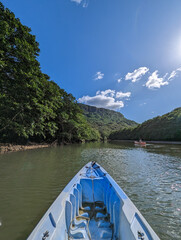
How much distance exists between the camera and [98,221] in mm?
2711

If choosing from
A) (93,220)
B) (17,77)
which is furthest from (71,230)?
(17,77)

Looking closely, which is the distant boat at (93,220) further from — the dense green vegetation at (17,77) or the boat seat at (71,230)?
the dense green vegetation at (17,77)

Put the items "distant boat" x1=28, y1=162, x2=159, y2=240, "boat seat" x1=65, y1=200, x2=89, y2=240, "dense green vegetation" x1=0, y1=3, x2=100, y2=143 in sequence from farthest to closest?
"dense green vegetation" x1=0, y1=3, x2=100, y2=143 < "boat seat" x1=65, y1=200, x2=89, y2=240 < "distant boat" x1=28, y1=162, x2=159, y2=240

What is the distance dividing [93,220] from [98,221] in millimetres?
138

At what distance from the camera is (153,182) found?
5.50m

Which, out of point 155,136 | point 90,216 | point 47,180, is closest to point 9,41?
point 47,180

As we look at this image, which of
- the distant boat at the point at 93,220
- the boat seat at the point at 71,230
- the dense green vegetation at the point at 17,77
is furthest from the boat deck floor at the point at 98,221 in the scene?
the dense green vegetation at the point at 17,77

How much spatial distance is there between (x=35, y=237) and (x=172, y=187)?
5.97 m

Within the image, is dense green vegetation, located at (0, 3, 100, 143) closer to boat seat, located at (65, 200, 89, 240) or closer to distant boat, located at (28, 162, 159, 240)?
distant boat, located at (28, 162, 159, 240)

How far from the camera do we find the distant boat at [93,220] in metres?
1.63

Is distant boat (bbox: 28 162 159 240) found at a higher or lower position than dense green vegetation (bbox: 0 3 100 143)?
lower

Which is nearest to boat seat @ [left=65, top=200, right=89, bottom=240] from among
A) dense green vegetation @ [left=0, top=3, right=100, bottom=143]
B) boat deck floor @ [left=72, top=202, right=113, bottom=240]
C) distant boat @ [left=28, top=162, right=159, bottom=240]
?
distant boat @ [left=28, top=162, right=159, bottom=240]

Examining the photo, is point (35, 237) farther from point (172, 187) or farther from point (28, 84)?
point (28, 84)

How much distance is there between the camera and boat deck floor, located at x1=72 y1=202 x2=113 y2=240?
7.52ft
